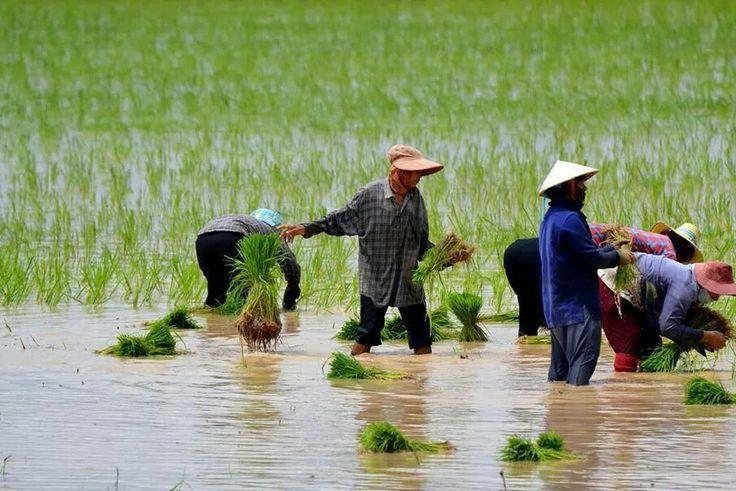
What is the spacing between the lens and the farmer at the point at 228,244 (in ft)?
32.2

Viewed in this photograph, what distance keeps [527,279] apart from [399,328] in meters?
0.78

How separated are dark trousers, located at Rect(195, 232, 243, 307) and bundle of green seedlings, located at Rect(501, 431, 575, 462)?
368 cm

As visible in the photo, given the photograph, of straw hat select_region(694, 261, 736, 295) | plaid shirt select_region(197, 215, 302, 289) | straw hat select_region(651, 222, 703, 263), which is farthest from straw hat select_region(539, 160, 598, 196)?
plaid shirt select_region(197, 215, 302, 289)

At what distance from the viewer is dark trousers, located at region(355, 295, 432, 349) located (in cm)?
874

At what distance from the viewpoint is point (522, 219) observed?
44.3 feet

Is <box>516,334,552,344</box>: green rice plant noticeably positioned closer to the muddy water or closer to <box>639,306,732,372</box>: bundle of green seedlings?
the muddy water

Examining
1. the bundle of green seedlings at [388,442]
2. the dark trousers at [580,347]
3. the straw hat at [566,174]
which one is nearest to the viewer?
the bundle of green seedlings at [388,442]

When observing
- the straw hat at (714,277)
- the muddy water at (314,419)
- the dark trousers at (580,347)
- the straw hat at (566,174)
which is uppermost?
the straw hat at (566,174)

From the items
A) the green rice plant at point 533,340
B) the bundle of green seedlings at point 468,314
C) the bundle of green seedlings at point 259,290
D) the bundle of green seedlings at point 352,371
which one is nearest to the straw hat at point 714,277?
the green rice plant at point 533,340

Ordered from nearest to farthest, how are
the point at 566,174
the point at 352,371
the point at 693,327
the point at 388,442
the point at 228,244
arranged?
the point at 388,442, the point at 566,174, the point at 352,371, the point at 693,327, the point at 228,244

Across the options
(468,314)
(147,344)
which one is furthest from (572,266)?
(147,344)

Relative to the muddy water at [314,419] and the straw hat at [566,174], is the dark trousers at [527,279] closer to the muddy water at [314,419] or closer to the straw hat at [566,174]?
the muddy water at [314,419]

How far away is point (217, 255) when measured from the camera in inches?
389

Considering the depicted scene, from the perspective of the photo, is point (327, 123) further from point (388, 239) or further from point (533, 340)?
point (388, 239)
